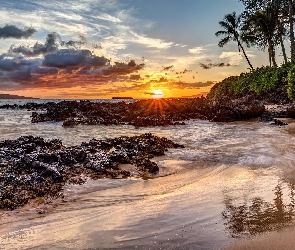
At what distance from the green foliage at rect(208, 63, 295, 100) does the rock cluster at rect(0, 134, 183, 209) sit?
51.1ft

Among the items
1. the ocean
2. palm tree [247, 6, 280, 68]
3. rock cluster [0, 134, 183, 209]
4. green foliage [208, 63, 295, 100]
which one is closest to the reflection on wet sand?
the ocean

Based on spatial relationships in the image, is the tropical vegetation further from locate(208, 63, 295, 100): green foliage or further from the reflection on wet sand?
the reflection on wet sand

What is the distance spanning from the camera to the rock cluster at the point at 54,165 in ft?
18.1

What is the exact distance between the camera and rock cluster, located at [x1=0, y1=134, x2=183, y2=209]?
5512 millimetres

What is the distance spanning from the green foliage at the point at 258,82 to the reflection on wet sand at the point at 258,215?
57.8 feet

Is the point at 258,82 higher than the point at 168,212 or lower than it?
higher

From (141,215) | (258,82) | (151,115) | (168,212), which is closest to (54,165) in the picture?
(141,215)

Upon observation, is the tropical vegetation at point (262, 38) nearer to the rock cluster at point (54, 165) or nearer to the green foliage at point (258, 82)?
the green foliage at point (258, 82)

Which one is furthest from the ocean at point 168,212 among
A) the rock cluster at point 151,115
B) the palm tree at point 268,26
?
the palm tree at point 268,26

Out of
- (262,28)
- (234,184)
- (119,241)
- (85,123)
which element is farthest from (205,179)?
(262,28)

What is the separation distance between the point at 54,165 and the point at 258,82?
29033 millimetres

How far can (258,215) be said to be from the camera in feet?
13.0

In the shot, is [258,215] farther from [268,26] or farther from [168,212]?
[268,26]

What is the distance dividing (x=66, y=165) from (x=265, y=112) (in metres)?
16.3
